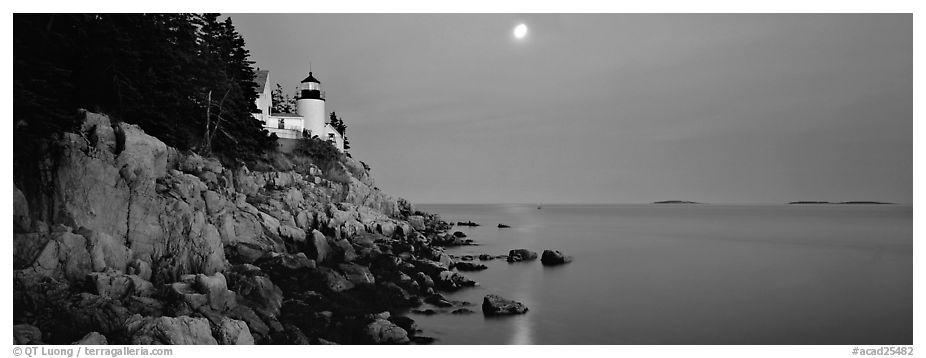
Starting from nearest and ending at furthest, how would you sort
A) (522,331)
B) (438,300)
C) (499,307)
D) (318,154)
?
(522,331) → (499,307) → (438,300) → (318,154)

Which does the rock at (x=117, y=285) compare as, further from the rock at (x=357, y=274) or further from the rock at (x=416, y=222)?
the rock at (x=416, y=222)

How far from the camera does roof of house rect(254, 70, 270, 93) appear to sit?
19898mm

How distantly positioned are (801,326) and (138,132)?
12.0 metres

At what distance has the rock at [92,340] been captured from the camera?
19.3 feet

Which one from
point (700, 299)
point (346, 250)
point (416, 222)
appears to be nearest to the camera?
point (700, 299)

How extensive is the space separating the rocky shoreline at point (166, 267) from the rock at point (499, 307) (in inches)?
2.6

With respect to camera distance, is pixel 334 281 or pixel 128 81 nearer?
pixel 128 81

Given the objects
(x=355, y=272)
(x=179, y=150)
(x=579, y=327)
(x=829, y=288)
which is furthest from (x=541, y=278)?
(x=179, y=150)

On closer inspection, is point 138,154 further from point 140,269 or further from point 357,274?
point 357,274

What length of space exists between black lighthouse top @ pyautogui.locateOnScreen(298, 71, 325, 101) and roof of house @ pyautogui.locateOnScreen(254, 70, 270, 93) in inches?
57.8

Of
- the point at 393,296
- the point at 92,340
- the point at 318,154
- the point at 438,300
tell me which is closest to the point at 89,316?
the point at 92,340

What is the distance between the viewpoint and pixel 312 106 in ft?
66.9

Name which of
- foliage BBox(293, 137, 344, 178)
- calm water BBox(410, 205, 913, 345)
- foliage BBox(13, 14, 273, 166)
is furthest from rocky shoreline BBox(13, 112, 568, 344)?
foliage BBox(293, 137, 344, 178)

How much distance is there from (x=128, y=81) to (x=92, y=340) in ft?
15.8
